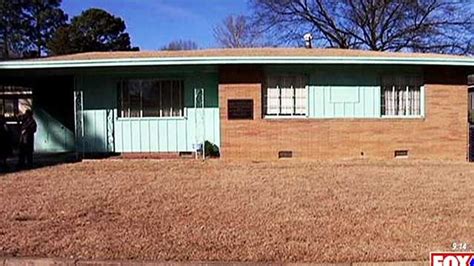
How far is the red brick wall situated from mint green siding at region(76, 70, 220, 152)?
1050 millimetres

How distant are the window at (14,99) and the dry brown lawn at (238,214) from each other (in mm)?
13123

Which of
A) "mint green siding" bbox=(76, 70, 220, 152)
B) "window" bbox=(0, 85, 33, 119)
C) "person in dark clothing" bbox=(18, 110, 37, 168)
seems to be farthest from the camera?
"window" bbox=(0, 85, 33, 119)

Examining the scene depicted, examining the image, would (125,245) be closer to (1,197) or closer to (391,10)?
(1,197)

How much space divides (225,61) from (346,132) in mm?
3922

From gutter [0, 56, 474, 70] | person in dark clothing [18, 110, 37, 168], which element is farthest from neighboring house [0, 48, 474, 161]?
person in dark clothing [18, 110, 37, 168]

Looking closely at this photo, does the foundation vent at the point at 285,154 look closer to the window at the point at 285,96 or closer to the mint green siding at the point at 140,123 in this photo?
the window at the point at 285,96

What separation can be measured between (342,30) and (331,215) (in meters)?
34.4

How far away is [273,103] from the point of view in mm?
15930

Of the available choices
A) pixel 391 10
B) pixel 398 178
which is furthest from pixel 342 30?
pixel 398 178

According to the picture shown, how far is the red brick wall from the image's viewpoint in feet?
51.2

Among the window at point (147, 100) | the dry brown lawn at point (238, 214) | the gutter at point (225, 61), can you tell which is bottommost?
the dry brown lawn at point (238, 214)

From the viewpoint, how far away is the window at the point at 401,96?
16188mm

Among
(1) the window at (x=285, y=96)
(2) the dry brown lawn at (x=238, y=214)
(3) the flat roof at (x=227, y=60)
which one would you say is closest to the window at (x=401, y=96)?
(3) the flat roof at (x=227, y=60)

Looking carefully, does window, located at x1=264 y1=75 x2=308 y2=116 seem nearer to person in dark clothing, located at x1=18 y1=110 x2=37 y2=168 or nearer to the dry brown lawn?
the dry brown lawn
